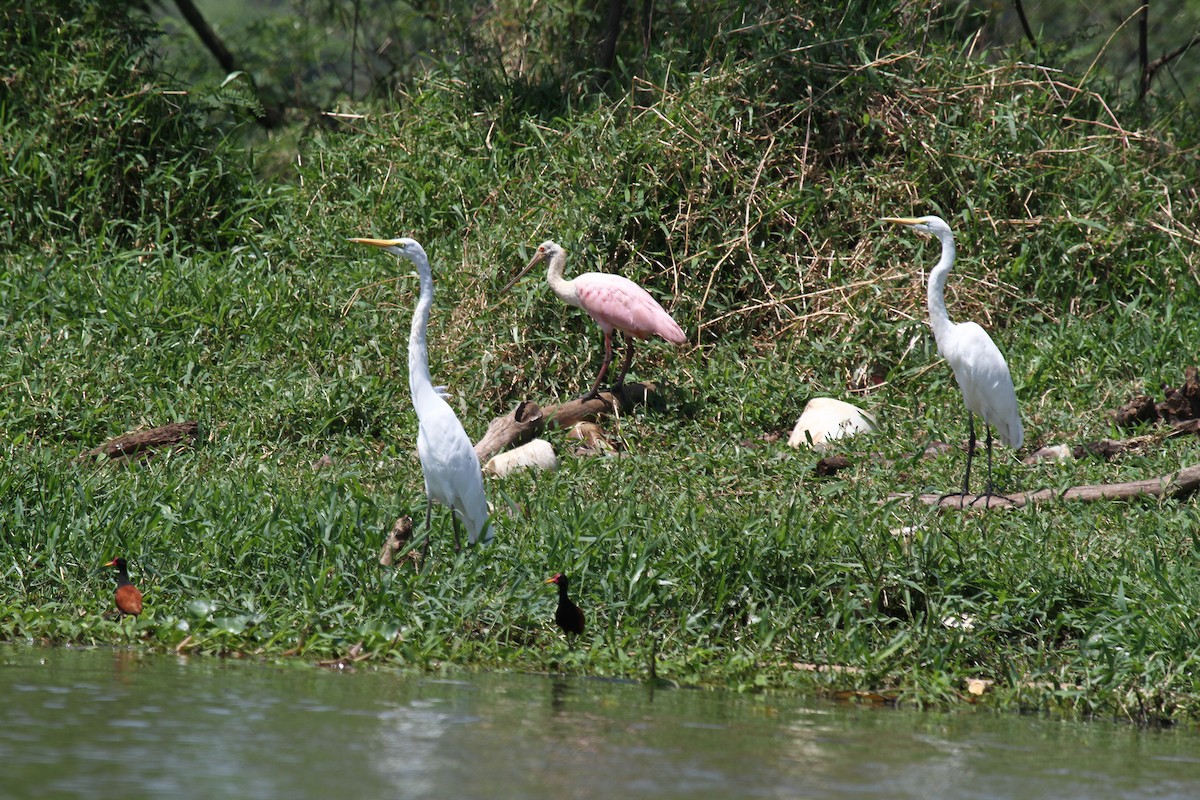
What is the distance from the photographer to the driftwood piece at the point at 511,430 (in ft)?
25.8

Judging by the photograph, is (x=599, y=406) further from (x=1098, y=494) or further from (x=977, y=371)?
(x=1098, y=494)

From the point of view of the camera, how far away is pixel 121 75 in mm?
11359

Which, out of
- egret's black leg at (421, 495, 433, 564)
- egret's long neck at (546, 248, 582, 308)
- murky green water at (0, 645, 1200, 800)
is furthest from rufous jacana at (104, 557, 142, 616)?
egret's long neck at (546, 248, 582, 308)

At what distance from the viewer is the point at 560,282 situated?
884cm

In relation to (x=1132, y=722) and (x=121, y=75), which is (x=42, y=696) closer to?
(x=1132, y=722)

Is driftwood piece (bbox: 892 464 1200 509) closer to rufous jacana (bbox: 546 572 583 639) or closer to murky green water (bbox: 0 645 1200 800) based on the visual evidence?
murky green water (bbox: 0 645 1200 800)

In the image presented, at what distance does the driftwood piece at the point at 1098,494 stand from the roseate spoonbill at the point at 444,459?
2193 mm

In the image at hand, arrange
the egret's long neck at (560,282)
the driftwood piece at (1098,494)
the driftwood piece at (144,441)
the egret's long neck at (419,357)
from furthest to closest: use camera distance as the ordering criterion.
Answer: the egret's long neck at (560,282), the driftwood piece at (144,441), the driftwood piece at (1098,494), the egret's long neck at (419,357)

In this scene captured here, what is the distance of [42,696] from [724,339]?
589 centimetres

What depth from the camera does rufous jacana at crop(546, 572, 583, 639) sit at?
5246mm

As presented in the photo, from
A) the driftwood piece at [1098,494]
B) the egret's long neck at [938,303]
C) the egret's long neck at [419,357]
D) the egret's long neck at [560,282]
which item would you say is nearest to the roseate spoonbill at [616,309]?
the egret's long neck at [560,282]

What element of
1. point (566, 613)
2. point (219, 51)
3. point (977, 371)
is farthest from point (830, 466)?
point (219, 51)

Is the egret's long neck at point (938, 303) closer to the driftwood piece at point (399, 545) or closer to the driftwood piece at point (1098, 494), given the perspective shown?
the driftwood piece at point (1098, 494)

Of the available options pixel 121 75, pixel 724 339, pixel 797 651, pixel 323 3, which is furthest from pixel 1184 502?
pixel 323 3
